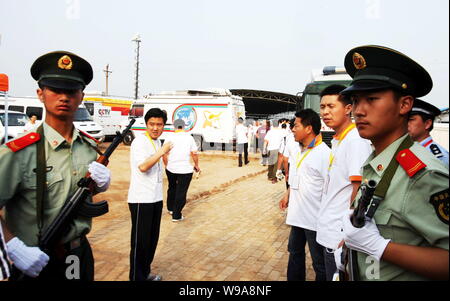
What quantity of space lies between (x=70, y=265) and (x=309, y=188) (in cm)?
233

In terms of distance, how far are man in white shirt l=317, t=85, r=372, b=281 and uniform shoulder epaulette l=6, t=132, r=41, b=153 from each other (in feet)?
7.72

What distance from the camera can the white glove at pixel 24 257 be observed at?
1754 mm

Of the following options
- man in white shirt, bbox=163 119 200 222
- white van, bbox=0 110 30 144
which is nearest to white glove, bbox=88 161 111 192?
man in white shirt, bbox=163 119 200 222

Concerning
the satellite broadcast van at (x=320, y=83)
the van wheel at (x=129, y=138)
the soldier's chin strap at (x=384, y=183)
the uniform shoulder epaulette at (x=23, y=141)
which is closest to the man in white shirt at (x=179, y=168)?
the uniform shoulder epaulette at (x=23, y=141)

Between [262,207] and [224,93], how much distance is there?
11.7m

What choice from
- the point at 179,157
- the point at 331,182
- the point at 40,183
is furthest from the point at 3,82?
Answer: the point at 331,182

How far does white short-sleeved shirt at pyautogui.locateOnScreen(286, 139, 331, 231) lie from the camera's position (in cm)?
318

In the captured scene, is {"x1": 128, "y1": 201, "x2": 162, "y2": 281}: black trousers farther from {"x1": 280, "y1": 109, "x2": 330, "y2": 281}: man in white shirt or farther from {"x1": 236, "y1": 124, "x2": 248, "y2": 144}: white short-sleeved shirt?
{"x1": 236, "y1": 124, "x2": 248, "y2": 144}: white short-sleeved shirt

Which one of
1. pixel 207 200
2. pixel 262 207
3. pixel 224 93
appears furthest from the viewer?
pixel 224 93

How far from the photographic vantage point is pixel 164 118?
414 centimetres

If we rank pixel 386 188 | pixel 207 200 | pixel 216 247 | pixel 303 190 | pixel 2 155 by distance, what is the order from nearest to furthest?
pixel 386 188 → pixel 2 155 → pixel 303 190 → pixel 216 247 → pixel 207 200
